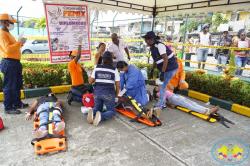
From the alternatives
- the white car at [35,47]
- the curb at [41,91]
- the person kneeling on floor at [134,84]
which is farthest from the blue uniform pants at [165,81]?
the white car at [35,47]

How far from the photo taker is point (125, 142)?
3.63m

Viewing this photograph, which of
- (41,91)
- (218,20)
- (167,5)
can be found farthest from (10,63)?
(218,20)

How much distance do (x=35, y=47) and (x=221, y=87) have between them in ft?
37.5

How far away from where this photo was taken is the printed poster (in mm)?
5703

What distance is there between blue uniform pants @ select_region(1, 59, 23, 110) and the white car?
941 cm

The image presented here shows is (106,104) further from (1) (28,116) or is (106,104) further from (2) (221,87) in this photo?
(2) (221,87)

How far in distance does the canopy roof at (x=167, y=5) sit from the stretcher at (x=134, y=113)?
3075mm

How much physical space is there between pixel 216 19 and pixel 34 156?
89.0 feet

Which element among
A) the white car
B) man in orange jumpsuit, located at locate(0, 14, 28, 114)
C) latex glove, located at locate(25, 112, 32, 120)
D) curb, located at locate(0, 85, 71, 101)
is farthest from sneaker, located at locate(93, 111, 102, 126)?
the white car

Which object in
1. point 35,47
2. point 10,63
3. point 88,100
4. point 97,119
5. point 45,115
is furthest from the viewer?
point 35,47

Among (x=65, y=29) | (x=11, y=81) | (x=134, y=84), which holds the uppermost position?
(x=65, y=29)

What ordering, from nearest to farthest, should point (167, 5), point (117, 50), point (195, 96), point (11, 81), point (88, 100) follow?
point (11, 81) < point (88, 100) < point (117, 50) < point (195, 96) < point (167, 5)

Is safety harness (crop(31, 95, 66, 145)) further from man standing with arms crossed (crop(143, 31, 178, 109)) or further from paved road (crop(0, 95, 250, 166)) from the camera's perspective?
man standing with arms crossed (crop(143, 31, 178, 109))

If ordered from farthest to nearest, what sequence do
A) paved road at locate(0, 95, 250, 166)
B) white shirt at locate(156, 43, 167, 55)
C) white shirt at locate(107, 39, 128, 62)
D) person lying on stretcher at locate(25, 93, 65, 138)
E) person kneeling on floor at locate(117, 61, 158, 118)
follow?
white shirt at locate(107, 39, 128, 62) → person kneeling on floor at locate(117, 61, 158, 118) → white shirt at locate(156, 43, 167, 55) → person lying on stretcher at locate(25, 93, 65, 138) → paved road at locate(0, 95, 250, 166)
